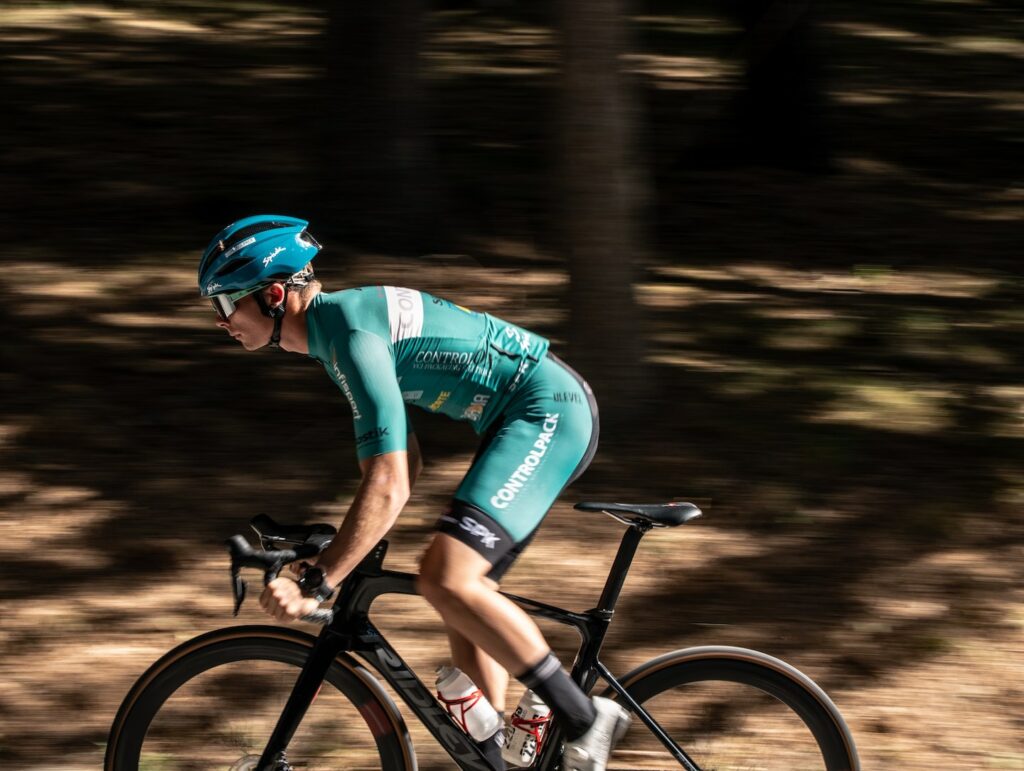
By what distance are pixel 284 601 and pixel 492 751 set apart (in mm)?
865

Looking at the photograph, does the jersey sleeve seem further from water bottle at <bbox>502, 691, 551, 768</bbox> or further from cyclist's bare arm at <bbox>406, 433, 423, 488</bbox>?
water bottle at <bbox>502, 691, 551, 768</bbox>

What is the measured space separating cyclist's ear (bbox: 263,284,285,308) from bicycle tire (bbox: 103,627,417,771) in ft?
3.03

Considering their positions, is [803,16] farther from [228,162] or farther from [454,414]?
[454,414]

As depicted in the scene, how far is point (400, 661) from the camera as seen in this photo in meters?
3.50

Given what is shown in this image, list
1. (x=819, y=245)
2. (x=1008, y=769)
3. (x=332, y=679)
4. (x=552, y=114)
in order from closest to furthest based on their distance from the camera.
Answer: (x=332, y=679) → (x=1008, y=769) → (x=552, y=114) → (x=819, y=245)

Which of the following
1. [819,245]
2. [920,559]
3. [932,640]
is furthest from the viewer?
[819,245]

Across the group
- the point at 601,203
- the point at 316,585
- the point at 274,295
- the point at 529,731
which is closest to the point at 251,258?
the point at 274,295

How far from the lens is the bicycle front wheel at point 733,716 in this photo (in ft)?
11.3

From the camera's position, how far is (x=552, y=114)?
5934mm

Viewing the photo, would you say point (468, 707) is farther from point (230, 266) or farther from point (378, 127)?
point (378, 127)

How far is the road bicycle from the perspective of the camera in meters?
3.39

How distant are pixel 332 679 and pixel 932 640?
2.71 meters

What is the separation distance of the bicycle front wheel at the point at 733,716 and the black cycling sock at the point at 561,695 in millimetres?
193

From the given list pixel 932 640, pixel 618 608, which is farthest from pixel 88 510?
pixel 932 640
